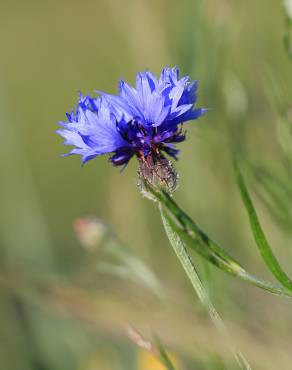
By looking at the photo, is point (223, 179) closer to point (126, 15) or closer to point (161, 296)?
point (126, 15)

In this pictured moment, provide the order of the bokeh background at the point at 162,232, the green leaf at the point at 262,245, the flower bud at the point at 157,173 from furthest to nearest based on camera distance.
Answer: the flower bud at the point at 157,173 < the green leaf at the point at 262,245 < the bokeh background at the point at 162,232

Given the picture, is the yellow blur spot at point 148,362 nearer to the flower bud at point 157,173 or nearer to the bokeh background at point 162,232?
the bokeh background at point 162,232

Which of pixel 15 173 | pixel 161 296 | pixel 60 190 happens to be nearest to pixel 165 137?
pixel 161 296

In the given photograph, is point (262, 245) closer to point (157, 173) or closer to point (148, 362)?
point (157, 173)

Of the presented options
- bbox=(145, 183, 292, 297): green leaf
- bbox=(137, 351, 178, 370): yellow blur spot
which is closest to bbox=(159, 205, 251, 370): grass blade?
bbox=(145, 183, 292, 297): green leaf

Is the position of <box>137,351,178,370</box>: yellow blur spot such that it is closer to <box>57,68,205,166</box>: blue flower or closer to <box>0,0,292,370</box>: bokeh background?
<box>0,0,292,370</box>: bokeh background

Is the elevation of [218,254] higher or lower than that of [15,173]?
lower

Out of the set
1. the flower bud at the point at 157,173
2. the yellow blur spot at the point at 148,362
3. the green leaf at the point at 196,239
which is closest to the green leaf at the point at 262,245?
the green leaf at the point at 196,239
